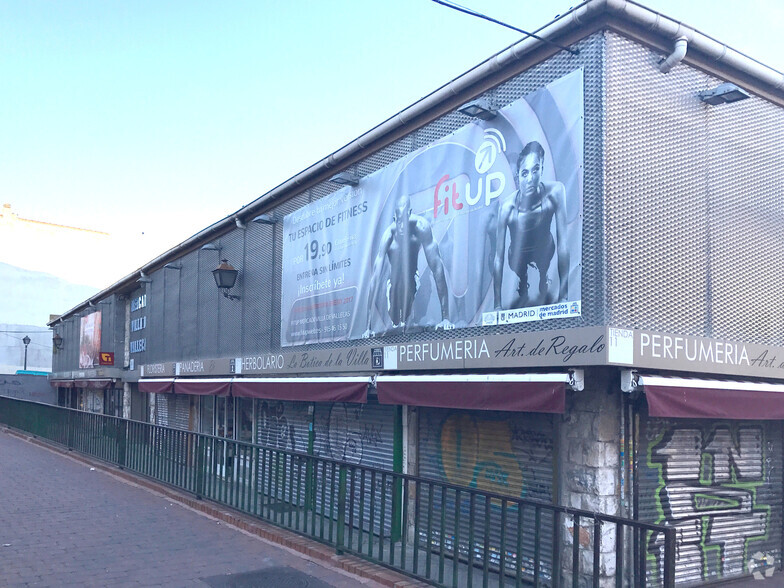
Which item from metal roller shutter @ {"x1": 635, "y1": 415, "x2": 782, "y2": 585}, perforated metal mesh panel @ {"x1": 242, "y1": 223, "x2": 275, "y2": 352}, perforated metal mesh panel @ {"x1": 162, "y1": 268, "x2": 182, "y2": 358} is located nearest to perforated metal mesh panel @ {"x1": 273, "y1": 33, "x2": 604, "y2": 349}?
metal roller shutter @ {"x1": 635, "y1": 415, "x2": 782, "y2": 585}

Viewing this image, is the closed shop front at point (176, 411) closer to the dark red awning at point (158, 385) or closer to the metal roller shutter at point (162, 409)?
the metal roller shutter at point (162, 409)

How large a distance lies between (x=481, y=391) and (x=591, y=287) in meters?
1.57

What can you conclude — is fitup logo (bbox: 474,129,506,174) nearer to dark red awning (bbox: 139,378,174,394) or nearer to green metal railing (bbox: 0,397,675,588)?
green metal railing (bbox: 0,397,675,588)

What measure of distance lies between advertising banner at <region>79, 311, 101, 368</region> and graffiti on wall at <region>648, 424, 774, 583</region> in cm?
2117

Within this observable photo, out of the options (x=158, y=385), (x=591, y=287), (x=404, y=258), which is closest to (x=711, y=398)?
(x=591, y=287)

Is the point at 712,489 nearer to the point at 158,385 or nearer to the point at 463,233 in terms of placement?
the point at 463,233

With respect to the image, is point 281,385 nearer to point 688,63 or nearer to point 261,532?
point 261,532

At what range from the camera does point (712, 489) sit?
805cm

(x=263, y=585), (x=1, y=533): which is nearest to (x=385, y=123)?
(x=263, y=585)

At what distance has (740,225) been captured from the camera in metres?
8.38

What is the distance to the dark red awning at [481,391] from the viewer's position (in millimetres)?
6996

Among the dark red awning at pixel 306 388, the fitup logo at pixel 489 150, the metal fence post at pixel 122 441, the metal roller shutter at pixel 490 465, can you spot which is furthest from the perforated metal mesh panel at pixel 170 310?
the fitup logo at pixel 489 150

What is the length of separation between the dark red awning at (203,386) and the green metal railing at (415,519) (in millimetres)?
1477

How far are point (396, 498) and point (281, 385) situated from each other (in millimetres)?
4904
